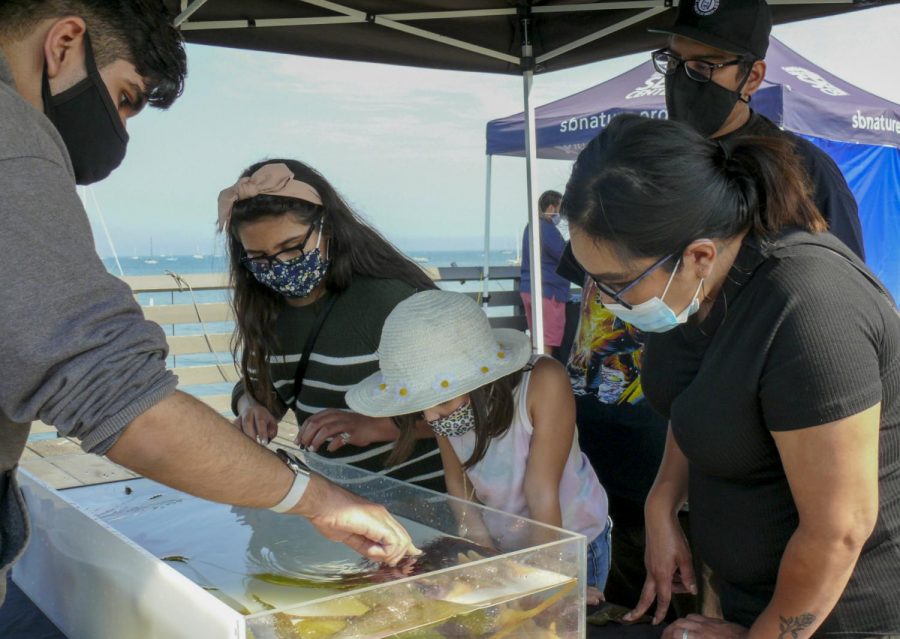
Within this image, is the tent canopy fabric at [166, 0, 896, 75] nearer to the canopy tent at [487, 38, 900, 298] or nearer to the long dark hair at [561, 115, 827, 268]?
the canopy tent at [487, 38, 900, 298]

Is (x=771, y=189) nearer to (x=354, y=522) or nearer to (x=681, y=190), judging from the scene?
(x=681, y=190)

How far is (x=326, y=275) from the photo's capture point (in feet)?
6.79

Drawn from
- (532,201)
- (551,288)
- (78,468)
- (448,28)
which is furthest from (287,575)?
(551,288)

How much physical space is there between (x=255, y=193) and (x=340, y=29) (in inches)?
60.1

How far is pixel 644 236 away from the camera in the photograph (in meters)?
1.26

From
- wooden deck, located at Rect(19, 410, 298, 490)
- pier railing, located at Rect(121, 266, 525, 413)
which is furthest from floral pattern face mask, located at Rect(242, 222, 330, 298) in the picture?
pier railing, located at Rect(121, 266, 525, 413)

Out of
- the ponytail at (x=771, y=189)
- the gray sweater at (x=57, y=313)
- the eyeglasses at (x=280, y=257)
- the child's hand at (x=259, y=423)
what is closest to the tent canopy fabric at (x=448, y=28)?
the eyeglasses at (x=280, y=257)

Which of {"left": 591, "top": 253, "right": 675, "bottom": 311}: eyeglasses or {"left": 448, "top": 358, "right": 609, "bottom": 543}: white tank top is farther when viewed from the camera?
{"left": 448, "top": 358, "right": 609, "bottom": 543}: white tank top

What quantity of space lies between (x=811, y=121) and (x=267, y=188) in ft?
12.9

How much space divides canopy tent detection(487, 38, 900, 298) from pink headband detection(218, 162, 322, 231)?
2.40m

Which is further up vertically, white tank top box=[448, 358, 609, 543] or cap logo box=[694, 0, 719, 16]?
cap logo box=[694, 0, 719, 16]

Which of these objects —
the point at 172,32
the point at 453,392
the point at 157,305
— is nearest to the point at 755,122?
the point at 453,392

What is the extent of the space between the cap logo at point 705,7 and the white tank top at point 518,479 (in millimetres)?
953

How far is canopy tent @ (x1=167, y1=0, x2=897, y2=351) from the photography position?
3.03m
